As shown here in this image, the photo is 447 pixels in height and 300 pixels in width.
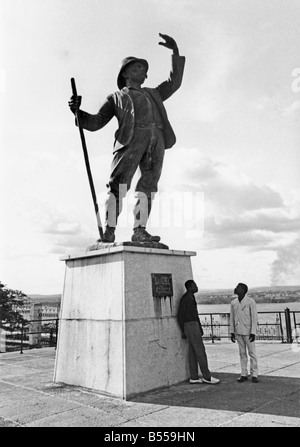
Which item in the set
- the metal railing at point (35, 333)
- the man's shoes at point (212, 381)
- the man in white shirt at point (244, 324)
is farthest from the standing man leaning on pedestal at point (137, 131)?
the metal railing at point (35, 333)

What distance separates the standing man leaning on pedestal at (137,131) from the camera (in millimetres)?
5871

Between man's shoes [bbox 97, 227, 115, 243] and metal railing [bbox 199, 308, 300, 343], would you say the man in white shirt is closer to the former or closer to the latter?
metal railing [bbox 199, 308, 300, 343]

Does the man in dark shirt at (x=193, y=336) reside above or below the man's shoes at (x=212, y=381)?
A: above

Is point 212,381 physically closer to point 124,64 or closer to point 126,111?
point 126,111

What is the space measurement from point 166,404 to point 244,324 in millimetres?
1916

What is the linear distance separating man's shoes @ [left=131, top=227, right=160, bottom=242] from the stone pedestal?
12.8 inches

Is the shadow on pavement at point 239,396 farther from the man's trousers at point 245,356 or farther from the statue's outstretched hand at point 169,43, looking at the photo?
the statue's outstretched hand at point 169,43

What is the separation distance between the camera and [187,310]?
5.46 metres

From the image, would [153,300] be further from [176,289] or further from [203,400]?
[203,400]

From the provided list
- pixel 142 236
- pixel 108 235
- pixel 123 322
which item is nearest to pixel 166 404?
pixel 123 322

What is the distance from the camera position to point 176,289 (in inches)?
225

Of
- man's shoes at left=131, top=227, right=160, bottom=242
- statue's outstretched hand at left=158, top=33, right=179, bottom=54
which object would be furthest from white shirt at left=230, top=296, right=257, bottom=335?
statue's outstretched hand at left=158, top=33, right=179, bottom=54

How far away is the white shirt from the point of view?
5.55m
